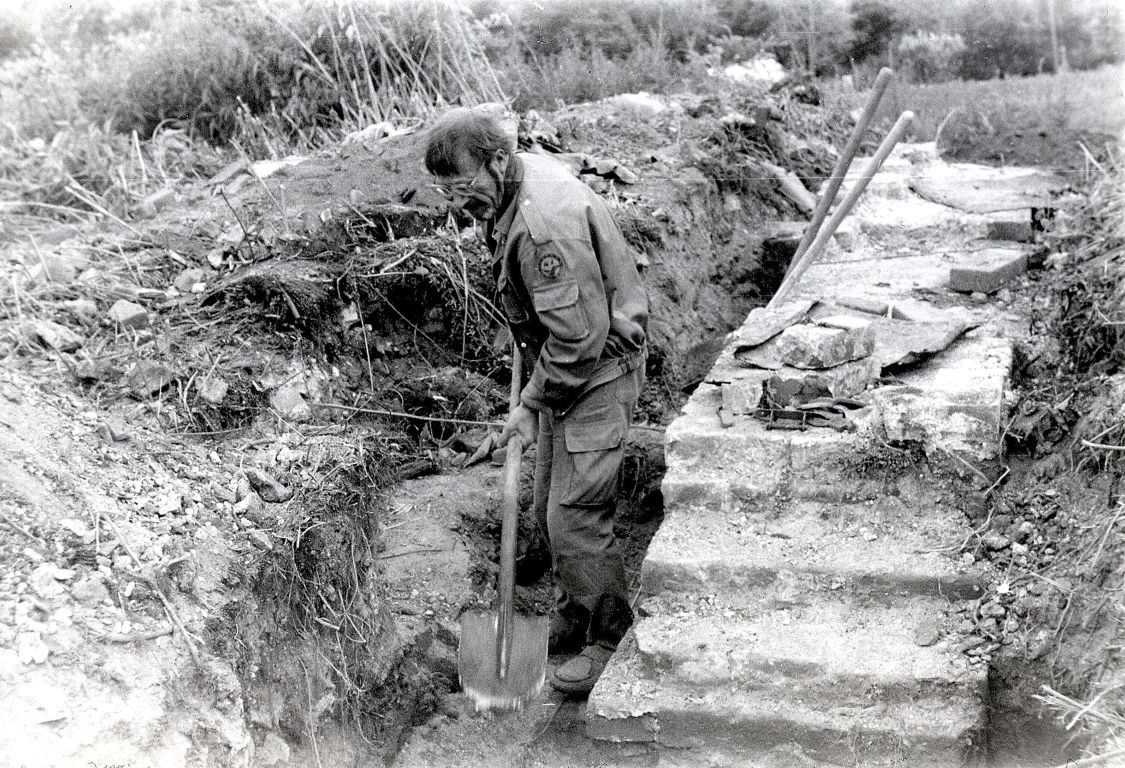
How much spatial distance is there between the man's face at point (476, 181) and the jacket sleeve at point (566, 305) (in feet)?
0.71

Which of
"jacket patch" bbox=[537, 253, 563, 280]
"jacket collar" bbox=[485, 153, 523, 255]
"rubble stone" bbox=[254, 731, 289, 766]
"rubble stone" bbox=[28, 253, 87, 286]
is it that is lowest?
"rubble stone" bbox=[254, 731, 289, 766]

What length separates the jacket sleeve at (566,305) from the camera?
3277mm

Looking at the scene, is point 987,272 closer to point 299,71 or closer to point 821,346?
point 821,346

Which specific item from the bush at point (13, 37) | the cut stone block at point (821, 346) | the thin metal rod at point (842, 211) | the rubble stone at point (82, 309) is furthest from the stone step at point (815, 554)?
the bush at point (13, 37)

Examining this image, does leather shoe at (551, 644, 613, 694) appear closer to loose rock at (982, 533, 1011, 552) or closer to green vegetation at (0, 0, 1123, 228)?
loose rock at (982, 533, 1011, 552)

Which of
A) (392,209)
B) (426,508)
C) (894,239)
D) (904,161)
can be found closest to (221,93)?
(392,209)

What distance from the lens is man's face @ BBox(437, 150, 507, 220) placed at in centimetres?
328

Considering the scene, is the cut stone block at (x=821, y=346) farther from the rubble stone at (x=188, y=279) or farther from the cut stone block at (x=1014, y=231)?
the rubble stone at (x=188, y=279)

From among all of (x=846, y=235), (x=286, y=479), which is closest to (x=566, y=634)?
(x=286, y=479)

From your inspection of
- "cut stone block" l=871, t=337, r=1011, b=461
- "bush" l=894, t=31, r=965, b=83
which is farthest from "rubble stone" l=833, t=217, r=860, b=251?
"bush" l=894, t=31, r=965, b=83

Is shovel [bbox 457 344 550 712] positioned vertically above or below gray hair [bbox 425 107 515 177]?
below

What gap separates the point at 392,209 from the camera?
5027mm

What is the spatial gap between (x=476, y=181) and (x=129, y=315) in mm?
1805

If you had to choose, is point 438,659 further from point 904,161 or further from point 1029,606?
point 904,161
